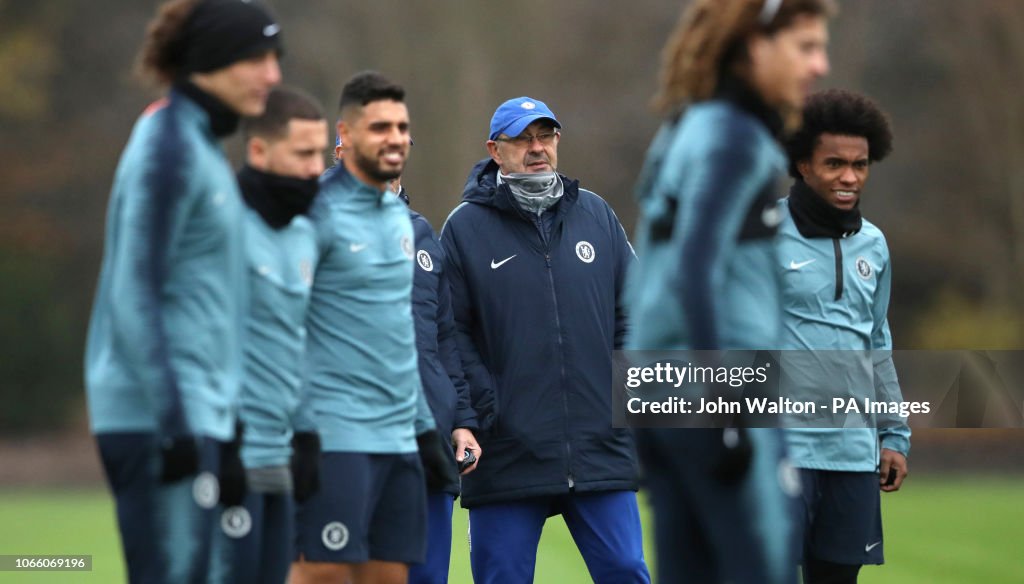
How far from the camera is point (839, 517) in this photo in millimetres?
5980

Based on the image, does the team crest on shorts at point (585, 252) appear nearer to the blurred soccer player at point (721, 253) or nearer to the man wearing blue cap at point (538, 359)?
the man wearing blue cap at point (538, 359)

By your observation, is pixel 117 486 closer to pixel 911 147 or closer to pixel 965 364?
pixel 965 364

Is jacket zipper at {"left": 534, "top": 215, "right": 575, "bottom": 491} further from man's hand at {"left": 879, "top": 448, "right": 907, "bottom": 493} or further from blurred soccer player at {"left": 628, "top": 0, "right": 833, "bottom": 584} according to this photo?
blurred soccer player at {"left": 628, "top": 0, "right": 833, "bottom": 584}

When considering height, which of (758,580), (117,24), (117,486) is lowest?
(758,580)

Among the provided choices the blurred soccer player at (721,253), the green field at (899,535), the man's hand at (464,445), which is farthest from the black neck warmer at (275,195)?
the green field at (899,535)

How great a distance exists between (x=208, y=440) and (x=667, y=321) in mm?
1152

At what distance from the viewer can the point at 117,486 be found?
3879mm

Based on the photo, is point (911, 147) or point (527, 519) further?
point (911, 147)

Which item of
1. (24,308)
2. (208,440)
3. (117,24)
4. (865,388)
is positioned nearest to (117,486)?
(208,440)

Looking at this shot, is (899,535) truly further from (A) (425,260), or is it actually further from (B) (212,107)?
(B) (212,107)

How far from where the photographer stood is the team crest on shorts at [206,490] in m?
3.87

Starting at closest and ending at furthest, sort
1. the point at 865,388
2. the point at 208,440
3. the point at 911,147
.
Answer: the point at 208,440 → the point at 865,388 → the point at 911,147

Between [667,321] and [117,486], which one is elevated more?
[667,321]

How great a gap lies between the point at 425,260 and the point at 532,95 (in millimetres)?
22379
